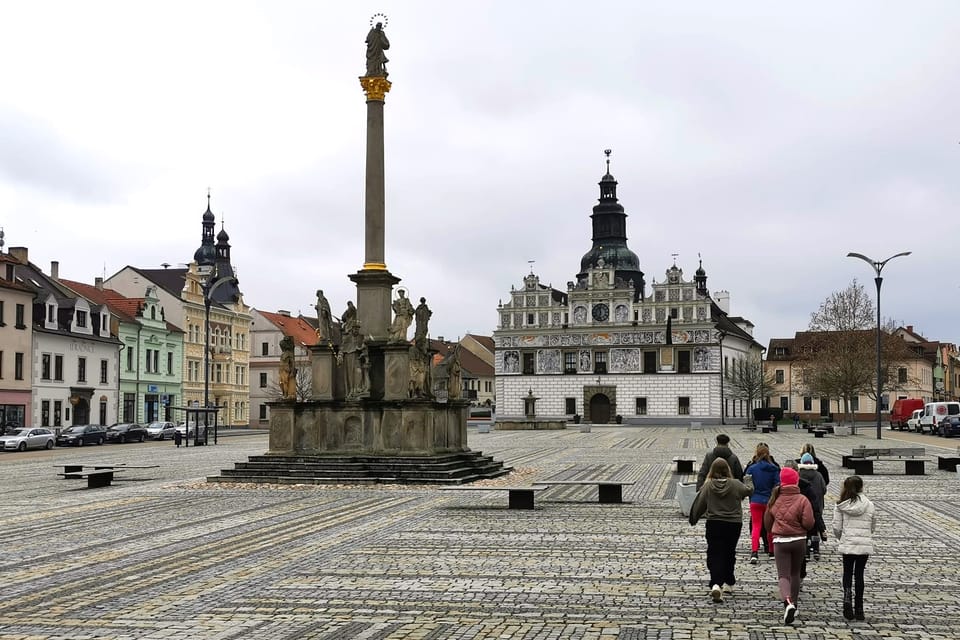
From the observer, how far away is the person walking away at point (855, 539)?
31.2ft

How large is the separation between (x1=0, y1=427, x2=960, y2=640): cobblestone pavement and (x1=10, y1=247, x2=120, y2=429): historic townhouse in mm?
36614

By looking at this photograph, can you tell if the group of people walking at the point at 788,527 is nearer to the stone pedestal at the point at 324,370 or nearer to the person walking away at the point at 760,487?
the person walking away at the point at 760,487

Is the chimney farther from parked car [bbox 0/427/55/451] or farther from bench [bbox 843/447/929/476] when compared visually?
bench [bbox 843/447/929/476]

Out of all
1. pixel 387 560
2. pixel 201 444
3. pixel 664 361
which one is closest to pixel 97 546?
pixel 387 560

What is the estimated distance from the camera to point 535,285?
10100 centimetres

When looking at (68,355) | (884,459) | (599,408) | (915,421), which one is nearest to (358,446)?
(884,459)

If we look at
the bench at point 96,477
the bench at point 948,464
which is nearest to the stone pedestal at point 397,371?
the bench at point 96,477

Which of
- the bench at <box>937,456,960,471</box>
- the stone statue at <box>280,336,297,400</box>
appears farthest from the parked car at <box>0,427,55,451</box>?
the bench at <box>937,456,960,471</box>

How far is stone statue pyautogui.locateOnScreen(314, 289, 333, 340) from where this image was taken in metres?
25.6

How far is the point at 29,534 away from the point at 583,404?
84594 mm

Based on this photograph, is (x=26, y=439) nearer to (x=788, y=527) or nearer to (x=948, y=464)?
(x=948, y=464)

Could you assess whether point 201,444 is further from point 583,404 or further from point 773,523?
point 583,404

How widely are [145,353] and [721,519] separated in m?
62.4

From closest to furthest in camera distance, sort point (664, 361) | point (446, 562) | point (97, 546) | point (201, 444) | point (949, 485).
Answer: point (446, 562), point (97, 546), point (949, 485), point (201, 444), point (664, 361)
